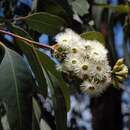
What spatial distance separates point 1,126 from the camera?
4.44 feet

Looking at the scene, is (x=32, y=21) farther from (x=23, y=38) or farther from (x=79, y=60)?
(x=79, y=60)

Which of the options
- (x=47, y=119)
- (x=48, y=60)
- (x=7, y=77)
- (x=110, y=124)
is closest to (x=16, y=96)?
(x=7, y=77)

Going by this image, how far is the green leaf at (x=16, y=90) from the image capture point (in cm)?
122

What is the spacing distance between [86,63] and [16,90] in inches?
7.3

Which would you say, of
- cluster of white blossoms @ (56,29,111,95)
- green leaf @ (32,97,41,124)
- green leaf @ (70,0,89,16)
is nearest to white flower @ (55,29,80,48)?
cluster of white blossoms @ (56,29,111,95)

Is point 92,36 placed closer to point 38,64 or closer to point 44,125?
point 38,64

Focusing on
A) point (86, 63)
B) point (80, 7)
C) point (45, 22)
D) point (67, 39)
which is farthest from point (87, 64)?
point (80, 7)

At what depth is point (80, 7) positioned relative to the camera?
6.07 ft

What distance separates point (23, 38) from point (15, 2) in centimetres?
82

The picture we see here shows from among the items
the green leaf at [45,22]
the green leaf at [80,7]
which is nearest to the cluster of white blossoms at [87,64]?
the green leaf at [45,22]

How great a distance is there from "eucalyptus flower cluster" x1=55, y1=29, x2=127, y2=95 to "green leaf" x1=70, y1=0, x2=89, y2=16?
57 centimetres

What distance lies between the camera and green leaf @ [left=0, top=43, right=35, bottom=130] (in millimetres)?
1219

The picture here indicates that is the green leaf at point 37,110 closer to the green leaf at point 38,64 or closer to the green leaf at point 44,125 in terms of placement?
the green leaf at point 44,125

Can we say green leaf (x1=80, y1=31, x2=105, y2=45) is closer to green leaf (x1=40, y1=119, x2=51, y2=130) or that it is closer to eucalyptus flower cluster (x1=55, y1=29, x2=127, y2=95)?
eucalyptus flower cluster (x1=55, y1=29, x2=127, y2=95)
